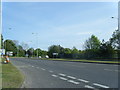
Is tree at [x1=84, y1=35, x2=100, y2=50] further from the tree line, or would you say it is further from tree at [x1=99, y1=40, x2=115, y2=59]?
tree at [x1=99, y1=40, x2=115, y2=59]

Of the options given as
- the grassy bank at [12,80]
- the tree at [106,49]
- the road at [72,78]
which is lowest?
the road at [72,78]

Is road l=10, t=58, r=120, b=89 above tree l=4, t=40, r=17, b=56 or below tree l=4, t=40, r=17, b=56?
below

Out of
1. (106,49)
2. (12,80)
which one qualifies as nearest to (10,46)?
(106,49)

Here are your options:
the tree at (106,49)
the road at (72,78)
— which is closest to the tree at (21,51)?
the tree at (106,49)

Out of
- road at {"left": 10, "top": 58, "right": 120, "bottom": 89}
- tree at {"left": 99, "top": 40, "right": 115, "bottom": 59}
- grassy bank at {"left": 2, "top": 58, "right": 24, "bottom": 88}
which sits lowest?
road at {"left": 10, "top": 58, "right": 120, "bottom": 89}

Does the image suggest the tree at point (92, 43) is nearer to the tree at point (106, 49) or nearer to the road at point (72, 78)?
the tree at point (106, 49)

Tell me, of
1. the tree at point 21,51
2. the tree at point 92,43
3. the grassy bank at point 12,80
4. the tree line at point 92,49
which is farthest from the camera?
the tree at point 21,51

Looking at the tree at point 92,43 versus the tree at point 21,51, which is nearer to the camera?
the tree at point 92,43

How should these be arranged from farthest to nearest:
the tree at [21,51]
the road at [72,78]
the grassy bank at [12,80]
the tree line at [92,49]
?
the tree at [21,51] < the tree line at [92,49] < the road at [72,78] < the grassy bank at [12,80]

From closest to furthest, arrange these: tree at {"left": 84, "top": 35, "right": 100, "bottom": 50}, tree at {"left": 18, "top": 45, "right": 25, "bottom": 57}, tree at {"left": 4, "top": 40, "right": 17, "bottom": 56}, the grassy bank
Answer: the grassy bank, tree at {"left": 84, "top": 35, "right": 100, "bottom": 50}, tree at {"left": 4, "top": 40, "right": 17, "bottom": 56}, tree at {"left": 18, "top": 45, "right": 25, "bottom": 57}

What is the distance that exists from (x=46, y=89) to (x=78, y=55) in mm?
73252

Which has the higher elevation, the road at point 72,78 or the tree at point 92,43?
the tree at point 92,43

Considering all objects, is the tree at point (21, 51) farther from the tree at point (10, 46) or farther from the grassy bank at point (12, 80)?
the grassy bank at point (12, 80)

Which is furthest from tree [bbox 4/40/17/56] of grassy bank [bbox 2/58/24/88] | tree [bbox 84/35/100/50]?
grassy bank [bbox 2/58/24/88]
